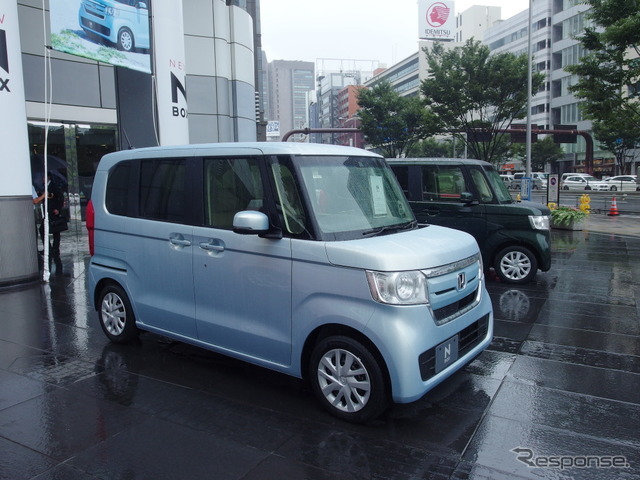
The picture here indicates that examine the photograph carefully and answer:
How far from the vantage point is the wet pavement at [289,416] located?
3.22 m

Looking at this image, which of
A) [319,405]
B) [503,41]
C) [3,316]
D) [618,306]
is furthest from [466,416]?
[503,41]

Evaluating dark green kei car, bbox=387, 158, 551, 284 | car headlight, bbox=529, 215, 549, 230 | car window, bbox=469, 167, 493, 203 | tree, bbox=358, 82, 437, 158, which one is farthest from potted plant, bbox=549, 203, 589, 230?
tree, bbox=358, 82, 437, 158

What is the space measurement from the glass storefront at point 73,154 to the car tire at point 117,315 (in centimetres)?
953

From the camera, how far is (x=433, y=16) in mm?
83312

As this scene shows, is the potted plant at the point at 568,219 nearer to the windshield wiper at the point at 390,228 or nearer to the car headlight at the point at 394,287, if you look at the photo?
the windshield wiper at the point at 390,228

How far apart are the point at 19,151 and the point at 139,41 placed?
327 cm

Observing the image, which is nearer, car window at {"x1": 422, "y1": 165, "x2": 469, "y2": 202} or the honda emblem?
the honda emblem

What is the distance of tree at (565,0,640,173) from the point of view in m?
15.3

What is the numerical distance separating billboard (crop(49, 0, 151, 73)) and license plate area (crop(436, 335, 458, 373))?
829cm

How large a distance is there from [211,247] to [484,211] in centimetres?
558

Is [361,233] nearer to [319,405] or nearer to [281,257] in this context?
[281,257]

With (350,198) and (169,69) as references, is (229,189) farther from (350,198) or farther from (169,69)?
(169,69)

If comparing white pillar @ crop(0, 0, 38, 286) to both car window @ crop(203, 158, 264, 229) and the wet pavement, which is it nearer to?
the wet pavement

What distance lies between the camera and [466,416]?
3873 millimetres
